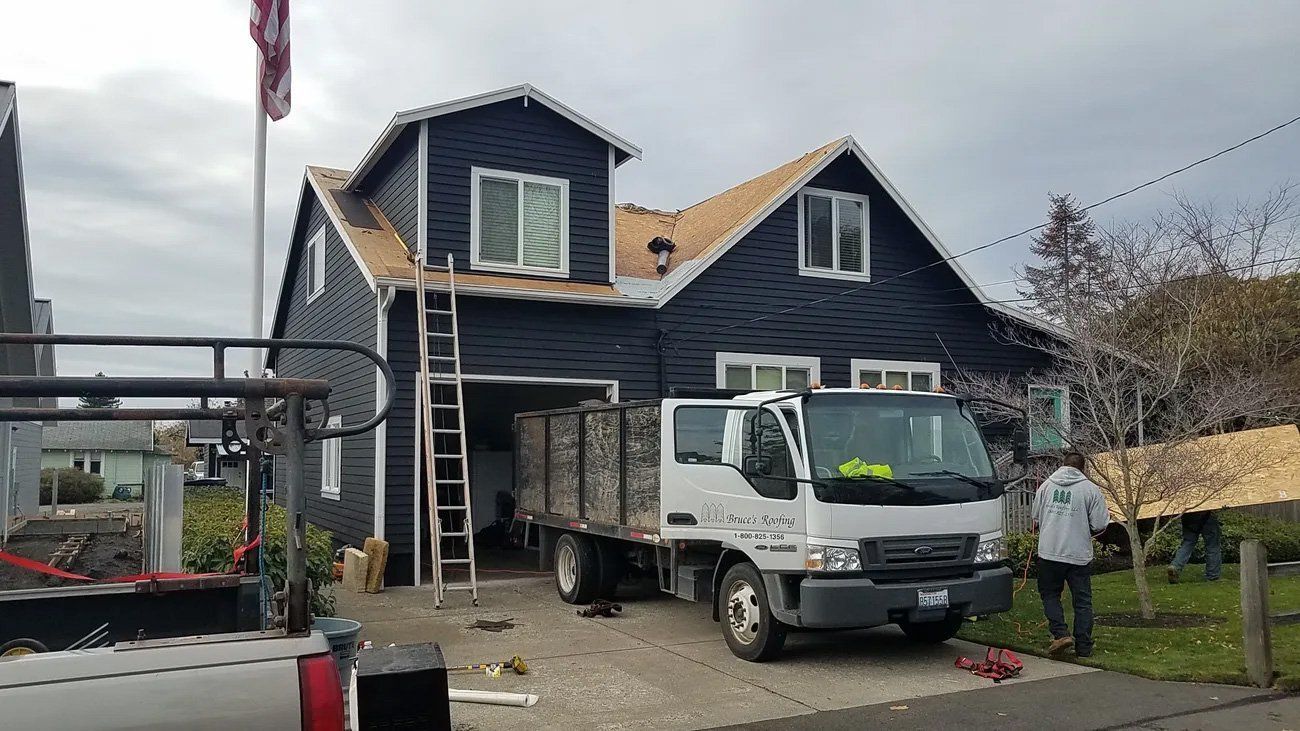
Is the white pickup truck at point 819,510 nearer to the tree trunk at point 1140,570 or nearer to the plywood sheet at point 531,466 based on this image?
the tree trunk at point 1140,570

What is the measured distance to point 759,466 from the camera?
916cm

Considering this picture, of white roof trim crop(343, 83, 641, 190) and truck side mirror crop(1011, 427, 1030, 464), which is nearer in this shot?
truck side mirror crop(1011, 427, 1030, 464)

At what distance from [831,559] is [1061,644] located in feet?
7.49

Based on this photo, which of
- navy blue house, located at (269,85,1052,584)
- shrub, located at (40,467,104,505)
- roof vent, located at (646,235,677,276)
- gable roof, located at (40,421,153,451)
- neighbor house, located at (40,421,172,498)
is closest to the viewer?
navy blue house, located at (269,85,1052,584)

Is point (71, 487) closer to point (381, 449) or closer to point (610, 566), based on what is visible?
point (381, 449)

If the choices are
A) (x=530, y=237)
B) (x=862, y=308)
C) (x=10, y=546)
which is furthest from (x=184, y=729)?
(x=862, y=308)

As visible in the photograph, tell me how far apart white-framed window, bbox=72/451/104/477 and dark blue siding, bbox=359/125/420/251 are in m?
45.0

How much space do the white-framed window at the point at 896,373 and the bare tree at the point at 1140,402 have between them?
0.58m

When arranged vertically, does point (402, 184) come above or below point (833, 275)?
above

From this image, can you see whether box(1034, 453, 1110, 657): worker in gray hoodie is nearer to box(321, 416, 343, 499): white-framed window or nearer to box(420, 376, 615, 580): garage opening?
box(420, 376, 615, 580): garage opening

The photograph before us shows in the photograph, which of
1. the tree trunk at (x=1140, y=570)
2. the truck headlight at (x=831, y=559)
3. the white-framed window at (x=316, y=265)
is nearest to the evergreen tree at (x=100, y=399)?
the truck headlight at (x=831, y=559)

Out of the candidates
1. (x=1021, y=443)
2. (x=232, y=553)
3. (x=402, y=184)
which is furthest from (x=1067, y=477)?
(x=402, y=184)

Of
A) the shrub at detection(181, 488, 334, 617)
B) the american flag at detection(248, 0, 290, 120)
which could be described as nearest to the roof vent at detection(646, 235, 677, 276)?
the american flag at detection(248, 0, 290, 120)

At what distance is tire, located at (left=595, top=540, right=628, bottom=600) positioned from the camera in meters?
11.9
